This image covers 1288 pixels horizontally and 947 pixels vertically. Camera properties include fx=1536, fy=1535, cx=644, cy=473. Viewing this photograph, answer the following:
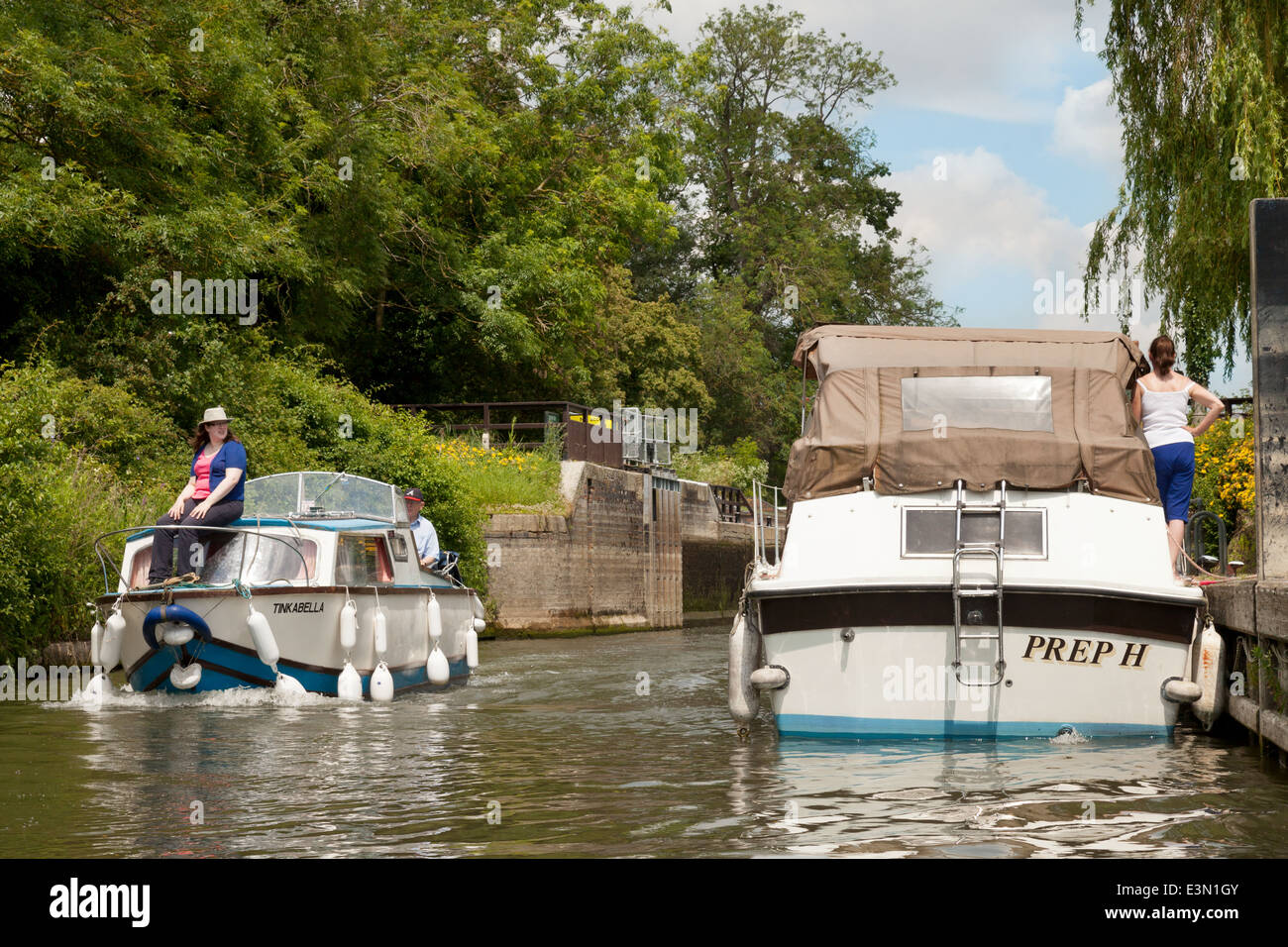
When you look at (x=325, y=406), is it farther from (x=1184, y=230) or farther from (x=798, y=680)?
(x=798, y=680)

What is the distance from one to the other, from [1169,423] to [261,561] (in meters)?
7.46

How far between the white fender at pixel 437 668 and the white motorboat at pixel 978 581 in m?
5.01

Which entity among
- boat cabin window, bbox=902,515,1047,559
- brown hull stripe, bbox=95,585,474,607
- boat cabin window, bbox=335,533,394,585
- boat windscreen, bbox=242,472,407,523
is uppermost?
boat windscreen, bbox=242,472,407,523

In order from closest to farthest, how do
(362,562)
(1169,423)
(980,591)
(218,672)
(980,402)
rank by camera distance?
(980,591) < (980,402) < (1169,423) < (218,672) < (362,562)

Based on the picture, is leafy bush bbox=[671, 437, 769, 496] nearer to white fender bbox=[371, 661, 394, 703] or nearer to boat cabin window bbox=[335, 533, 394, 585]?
boat cabin window bbox=[335, 533, 394, 585]

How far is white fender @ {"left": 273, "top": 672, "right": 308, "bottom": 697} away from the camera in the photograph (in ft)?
42.3

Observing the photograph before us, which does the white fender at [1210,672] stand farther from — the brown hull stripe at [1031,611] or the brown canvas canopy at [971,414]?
→ the brown canvas canopy at [971,414]

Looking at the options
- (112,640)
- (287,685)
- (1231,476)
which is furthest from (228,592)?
(1231,476)

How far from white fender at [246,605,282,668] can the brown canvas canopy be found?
15.3 ft

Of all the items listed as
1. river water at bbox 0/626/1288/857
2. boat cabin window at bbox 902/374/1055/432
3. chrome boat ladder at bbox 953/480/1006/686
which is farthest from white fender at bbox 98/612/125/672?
chrome boat ladder at bbox 953/480/1006/686

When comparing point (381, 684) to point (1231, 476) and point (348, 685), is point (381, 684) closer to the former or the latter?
point (348, 685)

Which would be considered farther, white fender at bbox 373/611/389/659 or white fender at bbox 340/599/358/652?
white fender at bbox 373/611/389/659

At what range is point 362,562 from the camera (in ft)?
46.1
